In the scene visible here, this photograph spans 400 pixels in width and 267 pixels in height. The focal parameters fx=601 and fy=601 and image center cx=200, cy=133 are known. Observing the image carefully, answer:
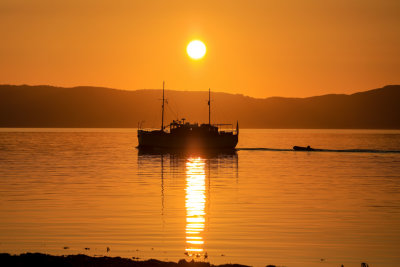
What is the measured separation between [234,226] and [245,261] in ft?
25.4

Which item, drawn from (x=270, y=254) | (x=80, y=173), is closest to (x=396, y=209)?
(x=270, y=254)

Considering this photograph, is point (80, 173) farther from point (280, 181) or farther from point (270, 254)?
point (270, 254)

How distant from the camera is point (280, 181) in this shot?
5556cm

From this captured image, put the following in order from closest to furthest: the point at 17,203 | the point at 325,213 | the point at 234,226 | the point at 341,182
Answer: the point at 234,226 → the point at 325,213 → the point at 17,203 → the point at 341,182

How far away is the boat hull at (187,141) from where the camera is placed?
13714cm

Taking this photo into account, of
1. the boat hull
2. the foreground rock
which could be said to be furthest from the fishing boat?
the foreground rock

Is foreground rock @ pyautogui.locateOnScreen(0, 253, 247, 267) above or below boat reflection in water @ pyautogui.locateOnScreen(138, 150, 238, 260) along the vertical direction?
below

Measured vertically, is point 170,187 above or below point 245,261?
above

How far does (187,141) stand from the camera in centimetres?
13700

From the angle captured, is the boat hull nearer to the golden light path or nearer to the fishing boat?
the fishing boat

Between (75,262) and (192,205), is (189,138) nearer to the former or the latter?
(192,205)

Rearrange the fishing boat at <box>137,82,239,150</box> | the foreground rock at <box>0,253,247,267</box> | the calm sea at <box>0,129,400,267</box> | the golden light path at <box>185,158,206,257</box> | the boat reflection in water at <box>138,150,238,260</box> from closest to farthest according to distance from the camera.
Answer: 1. the foreground rock at <box>0,253,247,267</box>
2. the calm sea at <box>0,129,400,267</box>
3. the golden light path at <box>185,158,206,257</box>
4. the boat reflection in water at <box>138,150,238,260</box>
5. the fishing boat at <box>137,82,239,150</box>

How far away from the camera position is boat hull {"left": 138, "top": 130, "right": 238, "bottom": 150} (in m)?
137

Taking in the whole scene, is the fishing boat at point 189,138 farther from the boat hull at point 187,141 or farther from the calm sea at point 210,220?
the calm sea at point 210,220
